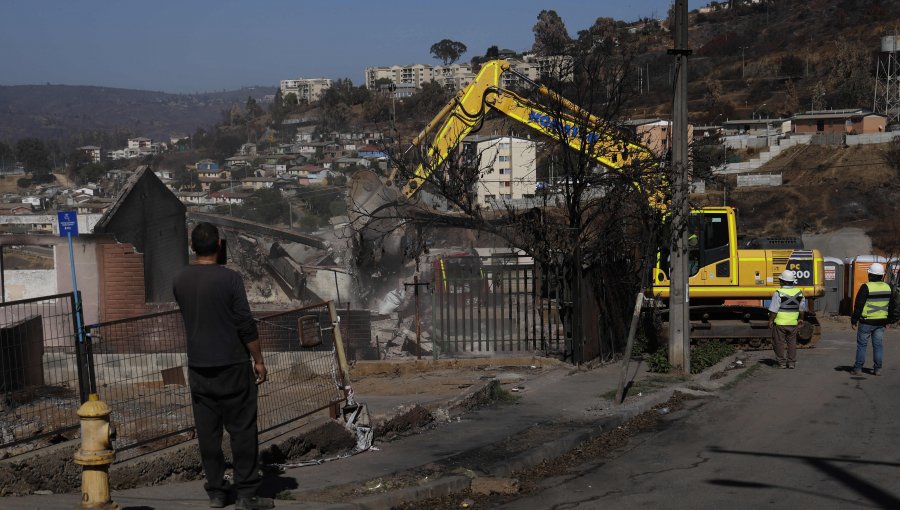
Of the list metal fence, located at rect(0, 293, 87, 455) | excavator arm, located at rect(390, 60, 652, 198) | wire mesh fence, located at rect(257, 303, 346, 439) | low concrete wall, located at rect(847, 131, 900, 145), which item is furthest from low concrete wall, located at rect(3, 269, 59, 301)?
low concrete wall, located at rect(847, 131, 900, 145)

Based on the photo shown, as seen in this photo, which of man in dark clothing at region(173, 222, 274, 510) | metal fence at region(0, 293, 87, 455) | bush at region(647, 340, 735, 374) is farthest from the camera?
bush at region(647, 340, 735, 374)

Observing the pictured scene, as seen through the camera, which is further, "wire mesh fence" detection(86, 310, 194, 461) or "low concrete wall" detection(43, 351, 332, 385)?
"wire mesh fence" detection(86, 310, 194, 461)

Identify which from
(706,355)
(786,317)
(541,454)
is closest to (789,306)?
(786,317)

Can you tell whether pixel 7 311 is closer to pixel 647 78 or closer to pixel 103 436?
pixel 103 436

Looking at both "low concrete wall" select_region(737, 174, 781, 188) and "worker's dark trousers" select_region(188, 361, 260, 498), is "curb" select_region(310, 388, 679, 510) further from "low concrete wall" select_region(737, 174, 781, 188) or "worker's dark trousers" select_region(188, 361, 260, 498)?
"low concrete wall" select_region(737, 174, 781, 188)

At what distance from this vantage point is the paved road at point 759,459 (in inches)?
299

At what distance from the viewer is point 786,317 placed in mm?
16344

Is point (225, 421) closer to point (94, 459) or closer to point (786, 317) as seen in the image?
point (94, 459)

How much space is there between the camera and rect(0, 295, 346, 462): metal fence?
27.4 ft

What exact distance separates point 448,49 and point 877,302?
174175 mm

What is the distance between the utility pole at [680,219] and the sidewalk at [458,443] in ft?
2.05

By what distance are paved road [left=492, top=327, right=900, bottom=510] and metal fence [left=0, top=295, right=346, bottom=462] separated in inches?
112

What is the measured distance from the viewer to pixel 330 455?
874 centimetres

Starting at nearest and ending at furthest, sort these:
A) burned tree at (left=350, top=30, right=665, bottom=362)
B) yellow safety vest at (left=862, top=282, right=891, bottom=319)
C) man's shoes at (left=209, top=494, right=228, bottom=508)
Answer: man's shoes at (left=209, top=494, right=228, bottom=508) → yellow safety vest at (left=862, top=282, right=891, bottom=319) → burned tree at (left=350, top=30, right=665, bottom=362)
